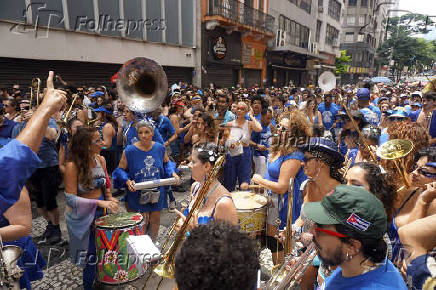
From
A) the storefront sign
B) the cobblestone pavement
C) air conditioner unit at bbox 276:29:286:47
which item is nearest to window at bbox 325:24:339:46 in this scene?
air conditioner unit at bbox 276:29:286:47

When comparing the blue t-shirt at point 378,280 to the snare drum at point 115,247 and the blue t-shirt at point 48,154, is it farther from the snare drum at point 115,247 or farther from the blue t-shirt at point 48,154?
the blue t-shirt at point 48,154

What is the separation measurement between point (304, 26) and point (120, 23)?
23.4 meters

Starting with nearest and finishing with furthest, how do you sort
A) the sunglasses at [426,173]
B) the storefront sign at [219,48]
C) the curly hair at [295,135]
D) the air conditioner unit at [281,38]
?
the sunglasses at [426,173], the curly hair at [295,135], the storefront sign at [219,48], the air conditioner unit at [281,38]

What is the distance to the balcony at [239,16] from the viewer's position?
17281 mm

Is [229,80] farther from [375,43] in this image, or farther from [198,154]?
[375,43]

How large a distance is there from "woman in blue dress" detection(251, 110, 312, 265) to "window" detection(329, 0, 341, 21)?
41.8 m

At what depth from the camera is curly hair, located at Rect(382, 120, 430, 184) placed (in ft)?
8.84

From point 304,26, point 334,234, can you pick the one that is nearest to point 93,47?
point 334,234

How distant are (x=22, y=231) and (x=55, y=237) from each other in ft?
7.90

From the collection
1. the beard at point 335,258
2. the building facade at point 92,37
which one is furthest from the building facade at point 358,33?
the beard at point 335,258

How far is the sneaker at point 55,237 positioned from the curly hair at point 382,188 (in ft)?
14.8

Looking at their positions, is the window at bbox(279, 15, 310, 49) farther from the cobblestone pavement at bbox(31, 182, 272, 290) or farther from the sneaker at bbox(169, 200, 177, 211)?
the cobblestone pavement at bbox(31, 182, 272, 290)

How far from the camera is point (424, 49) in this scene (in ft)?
221

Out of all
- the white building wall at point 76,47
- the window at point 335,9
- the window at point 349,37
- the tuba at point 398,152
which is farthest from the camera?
the window at point 349,37
